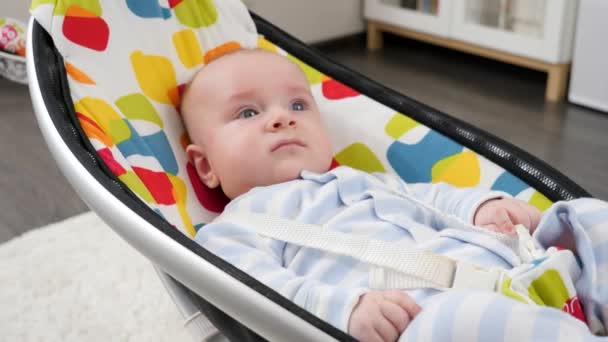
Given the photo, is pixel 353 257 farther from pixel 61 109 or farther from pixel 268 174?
pixel 61 109

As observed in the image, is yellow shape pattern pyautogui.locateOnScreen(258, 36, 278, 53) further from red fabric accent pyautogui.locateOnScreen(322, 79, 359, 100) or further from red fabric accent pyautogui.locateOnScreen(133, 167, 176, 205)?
red fabric accent pyautogui.locateOnScreen(133, 167, 176, 205)

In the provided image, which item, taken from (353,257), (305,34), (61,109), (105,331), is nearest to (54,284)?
(105,331)

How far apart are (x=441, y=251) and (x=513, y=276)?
131 millimetres

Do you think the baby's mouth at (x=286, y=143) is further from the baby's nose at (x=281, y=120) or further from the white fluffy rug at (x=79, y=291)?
the white fluffy rug at (x=79, y=291)

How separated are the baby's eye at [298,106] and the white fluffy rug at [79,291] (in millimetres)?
475

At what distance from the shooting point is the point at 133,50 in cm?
123

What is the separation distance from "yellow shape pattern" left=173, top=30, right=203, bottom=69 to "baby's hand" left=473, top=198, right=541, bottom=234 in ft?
2.05

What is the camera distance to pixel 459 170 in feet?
3.87

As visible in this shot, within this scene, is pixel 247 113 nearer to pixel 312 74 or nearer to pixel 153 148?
pixel 153 148

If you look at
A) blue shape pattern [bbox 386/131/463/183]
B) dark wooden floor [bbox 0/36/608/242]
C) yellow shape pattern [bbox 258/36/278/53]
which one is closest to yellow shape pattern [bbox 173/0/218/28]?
yellow shape pattern [bbox 258/36/278/53]

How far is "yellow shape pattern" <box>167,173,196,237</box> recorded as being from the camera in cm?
109

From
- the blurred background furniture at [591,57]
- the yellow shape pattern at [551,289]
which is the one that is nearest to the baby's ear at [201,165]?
the yellow shape pattern at [551,289]

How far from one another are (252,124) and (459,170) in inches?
14.8

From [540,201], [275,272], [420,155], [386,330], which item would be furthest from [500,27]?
[386,330]
